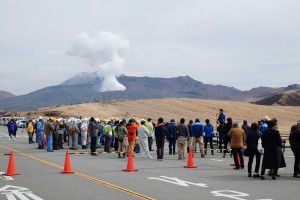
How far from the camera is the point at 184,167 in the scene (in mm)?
17828

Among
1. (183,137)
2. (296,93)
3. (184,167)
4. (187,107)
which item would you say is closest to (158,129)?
(183,137)

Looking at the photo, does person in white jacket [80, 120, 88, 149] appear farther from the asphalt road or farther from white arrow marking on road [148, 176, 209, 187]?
white arrow marking on road [148, 176, 209, 187]

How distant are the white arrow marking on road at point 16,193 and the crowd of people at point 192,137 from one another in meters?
5.96

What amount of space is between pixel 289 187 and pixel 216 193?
2360mm

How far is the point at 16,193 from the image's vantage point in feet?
37.6

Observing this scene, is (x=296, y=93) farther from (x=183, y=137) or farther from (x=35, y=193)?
(x=35, y=193)

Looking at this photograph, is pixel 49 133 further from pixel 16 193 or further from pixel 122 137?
pixel 16 193

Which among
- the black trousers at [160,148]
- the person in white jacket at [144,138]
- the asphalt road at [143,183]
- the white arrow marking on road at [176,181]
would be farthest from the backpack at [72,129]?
the white arrow marking on road at [176,181]

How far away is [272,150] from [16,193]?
24.3 feet

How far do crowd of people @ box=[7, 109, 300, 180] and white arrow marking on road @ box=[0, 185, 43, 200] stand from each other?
19.5 feet

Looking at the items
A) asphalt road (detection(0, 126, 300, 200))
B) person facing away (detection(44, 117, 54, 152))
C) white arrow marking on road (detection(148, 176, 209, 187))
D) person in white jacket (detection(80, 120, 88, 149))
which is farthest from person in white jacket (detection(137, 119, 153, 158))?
white arrow marking on road (detection(148, 176, 209, 187))

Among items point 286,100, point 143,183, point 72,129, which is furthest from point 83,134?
point 286,100

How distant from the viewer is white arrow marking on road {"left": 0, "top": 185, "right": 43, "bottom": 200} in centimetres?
1085

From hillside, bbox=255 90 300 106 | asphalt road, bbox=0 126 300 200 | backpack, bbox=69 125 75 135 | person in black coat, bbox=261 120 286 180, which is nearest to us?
asphalt road, bbox=0 126 300 200
